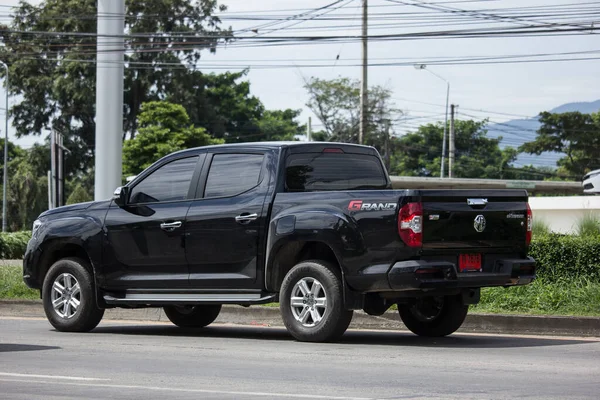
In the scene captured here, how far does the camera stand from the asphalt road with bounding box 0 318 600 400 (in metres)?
6.97

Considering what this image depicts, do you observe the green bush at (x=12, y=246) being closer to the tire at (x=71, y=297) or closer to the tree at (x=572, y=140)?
the tire at (x=71, y=297)

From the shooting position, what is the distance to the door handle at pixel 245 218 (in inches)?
420

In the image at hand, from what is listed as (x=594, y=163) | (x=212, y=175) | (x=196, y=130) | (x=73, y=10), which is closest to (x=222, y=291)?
(x=212, y=175)

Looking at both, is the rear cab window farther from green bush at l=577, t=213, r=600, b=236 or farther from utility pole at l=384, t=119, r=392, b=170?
utility pole at l=384, t=119, r=392, b=170

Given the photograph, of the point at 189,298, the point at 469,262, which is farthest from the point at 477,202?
the point at 189,298

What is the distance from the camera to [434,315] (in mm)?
11203

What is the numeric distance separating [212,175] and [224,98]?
67.1 meters

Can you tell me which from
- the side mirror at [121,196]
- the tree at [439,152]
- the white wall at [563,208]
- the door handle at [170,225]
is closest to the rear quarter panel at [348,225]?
the door handle at [170,225]

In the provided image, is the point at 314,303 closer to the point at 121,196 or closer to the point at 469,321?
the point at 469,321

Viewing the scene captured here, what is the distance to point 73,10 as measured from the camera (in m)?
63.8

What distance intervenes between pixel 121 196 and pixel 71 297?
1337 mm

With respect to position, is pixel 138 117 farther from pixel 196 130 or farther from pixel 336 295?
pixel 336 295

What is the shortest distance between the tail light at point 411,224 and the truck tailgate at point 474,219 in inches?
2.6

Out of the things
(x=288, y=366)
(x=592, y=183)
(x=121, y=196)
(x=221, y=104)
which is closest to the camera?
(x=288, y=366)
